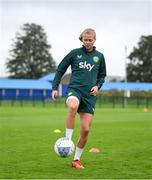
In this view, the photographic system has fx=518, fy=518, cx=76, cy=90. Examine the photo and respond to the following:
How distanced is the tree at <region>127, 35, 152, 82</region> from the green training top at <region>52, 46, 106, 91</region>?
105 metres

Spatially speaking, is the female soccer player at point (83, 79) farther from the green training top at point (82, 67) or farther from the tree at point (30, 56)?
the tree at point (30, 56)

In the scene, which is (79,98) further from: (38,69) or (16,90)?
(38,69)

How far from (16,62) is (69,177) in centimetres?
11140

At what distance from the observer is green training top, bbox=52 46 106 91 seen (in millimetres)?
8492

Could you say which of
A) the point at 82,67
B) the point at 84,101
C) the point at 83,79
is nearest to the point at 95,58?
the point at 82,67

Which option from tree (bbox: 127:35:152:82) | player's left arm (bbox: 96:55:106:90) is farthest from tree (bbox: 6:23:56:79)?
player's left arm (bbox: 96:55:106:90)

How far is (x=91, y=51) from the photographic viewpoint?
8.60 m

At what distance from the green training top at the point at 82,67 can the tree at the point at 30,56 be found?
359ft

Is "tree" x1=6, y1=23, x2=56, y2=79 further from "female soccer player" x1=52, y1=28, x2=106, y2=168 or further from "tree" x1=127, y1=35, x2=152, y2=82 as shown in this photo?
"female soccer player" x1=52, y1=28, x2=106, y2=168

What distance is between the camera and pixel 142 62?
374 ft

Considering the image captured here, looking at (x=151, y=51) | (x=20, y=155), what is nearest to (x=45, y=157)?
(x=20, y=155)

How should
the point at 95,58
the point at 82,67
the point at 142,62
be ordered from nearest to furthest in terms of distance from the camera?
1. the point at 82,67
2. the point at 95,58
3. the point at 142,62

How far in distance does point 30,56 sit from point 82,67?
112 m

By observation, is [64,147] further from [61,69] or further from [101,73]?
[101,73]
